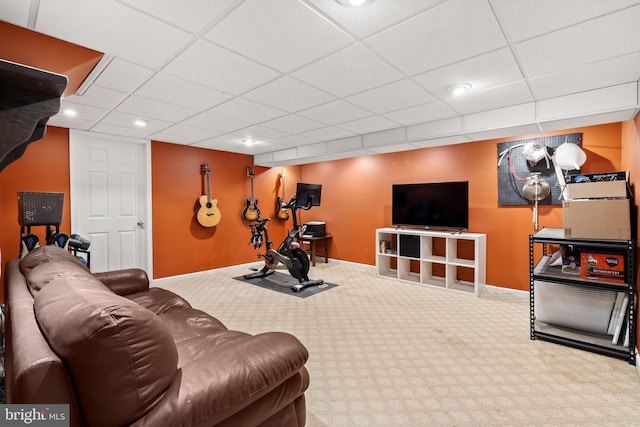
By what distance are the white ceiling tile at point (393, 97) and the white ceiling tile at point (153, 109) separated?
179 centimetres

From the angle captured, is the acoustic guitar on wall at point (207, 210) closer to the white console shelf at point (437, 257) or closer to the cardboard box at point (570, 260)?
the white console shelf at point (437, 257)

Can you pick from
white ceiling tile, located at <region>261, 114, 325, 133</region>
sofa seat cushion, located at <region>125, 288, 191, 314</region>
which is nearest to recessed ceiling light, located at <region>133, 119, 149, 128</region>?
white ceiling tile, located at <region>261, 114, 325, 133</region>

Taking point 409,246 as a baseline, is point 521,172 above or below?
above

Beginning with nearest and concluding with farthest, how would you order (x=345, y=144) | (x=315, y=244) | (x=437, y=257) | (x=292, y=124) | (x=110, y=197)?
(x=292, y=124)
(x=110, y=197)
(x=345, y=144)
(x=437, y=257)
(x=315, y=244)

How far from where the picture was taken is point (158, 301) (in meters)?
2.40

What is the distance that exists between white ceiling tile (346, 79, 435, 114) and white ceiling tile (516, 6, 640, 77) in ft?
2.62

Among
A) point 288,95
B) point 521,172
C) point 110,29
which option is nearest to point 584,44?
point 288,95

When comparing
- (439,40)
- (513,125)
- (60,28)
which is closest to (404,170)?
(513,125)

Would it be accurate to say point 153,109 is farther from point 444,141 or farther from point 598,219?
point 598,219

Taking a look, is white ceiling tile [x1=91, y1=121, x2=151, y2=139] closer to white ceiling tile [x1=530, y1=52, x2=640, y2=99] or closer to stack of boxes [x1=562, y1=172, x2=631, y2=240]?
white ceiling tile [x1=530, y1=52, x2=640, y2=99]

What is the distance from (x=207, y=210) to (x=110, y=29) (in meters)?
3.78

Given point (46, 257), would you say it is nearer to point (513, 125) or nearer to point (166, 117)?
point (166, 117)

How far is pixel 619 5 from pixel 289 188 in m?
5.73

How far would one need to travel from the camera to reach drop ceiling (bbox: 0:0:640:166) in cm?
157
